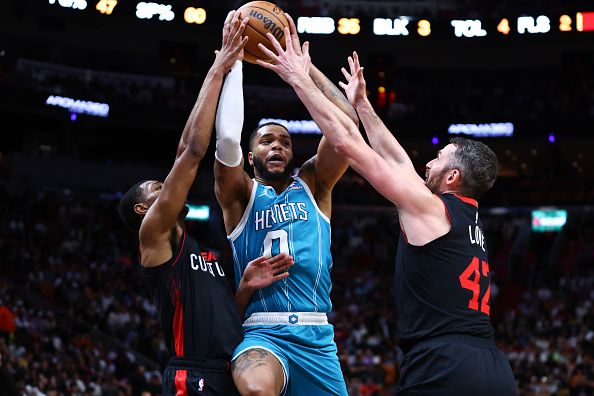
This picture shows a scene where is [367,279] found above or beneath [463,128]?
beneath

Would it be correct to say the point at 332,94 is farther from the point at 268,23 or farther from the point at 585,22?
the point at 585,22

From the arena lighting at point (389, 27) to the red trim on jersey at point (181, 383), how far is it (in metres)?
23.2

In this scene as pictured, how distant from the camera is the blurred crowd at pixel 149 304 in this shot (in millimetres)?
16594

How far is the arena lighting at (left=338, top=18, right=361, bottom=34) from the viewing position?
88.8 ft

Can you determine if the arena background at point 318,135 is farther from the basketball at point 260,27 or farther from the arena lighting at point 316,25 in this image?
the basketball at point 260,27

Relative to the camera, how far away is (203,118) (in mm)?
4973

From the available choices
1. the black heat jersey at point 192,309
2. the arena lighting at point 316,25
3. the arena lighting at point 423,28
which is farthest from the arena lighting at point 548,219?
the black heat jersey at point 192,309

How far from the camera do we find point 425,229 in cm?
433

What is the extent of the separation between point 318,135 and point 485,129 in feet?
17.6

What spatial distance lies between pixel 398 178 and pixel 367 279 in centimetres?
2158

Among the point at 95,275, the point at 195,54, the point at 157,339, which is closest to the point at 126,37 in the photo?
the point at 195,54

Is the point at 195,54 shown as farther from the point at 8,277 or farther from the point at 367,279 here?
the point at 8,277

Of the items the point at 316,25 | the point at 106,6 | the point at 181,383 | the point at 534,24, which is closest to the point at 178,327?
the point at 181,383

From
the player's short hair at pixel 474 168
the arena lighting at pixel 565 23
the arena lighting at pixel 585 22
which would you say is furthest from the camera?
the arena lighting at pixel 565 23
